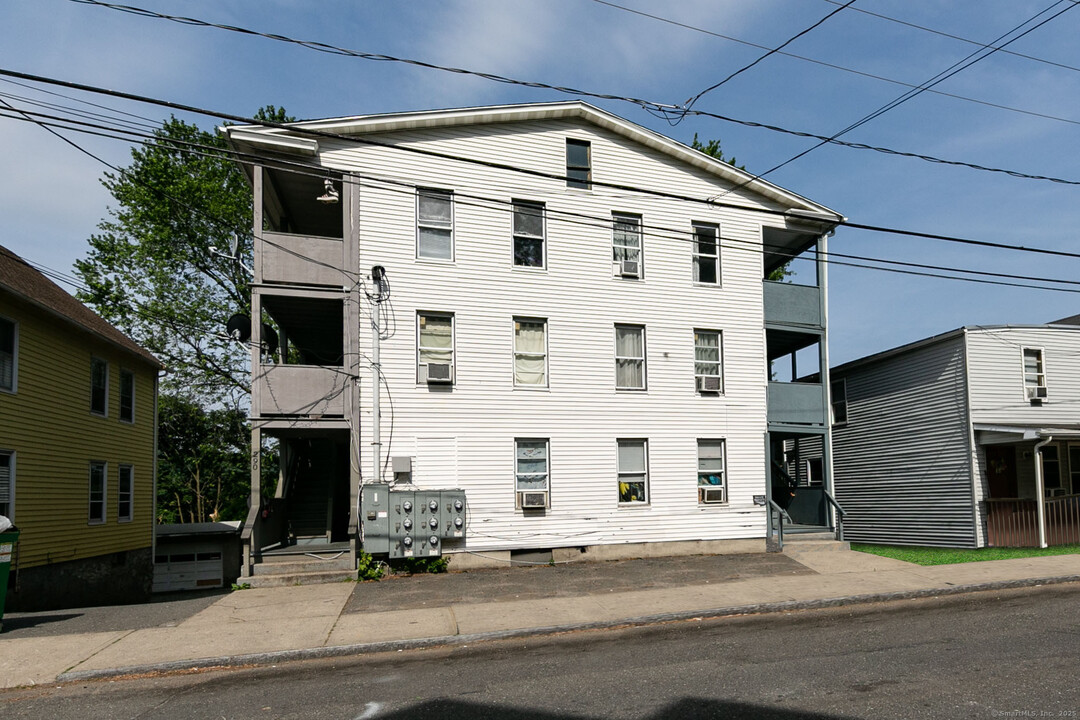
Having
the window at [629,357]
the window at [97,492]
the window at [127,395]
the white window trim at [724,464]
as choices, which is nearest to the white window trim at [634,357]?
the window at [629,357]

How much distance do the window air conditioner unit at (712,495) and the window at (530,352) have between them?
4671mm

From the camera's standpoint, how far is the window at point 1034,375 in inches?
797

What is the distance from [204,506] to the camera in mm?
35406

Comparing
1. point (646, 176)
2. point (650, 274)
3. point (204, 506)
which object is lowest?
point (204, 506)

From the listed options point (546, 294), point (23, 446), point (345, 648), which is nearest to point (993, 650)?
point (345, 648)

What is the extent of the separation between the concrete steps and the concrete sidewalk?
0.31 meters

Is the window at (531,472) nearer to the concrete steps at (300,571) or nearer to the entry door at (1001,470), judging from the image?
the concrete steps at (300,571)

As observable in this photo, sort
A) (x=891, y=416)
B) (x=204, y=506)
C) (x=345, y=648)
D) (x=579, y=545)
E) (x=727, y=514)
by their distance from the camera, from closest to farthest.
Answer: (x=345, y=648), (x=579, y=545), (x=727, y=514), (x=891, y=416), (x=204, y=506)

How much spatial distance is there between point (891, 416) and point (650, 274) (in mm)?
9126

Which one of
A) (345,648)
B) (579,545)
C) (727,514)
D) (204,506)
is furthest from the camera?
(204,506)

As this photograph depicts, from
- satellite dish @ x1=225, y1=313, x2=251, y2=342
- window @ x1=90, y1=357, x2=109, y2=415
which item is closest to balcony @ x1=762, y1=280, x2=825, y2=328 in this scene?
satellite dish @ x1=225, y1=313, x2=251, y2=342

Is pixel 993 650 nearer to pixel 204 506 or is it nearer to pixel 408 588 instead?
pixel 408 588

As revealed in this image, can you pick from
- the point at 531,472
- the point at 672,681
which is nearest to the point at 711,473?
the point at 531,472

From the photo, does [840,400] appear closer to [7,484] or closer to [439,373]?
[439,373]
